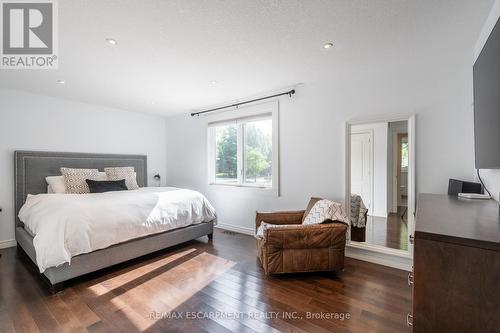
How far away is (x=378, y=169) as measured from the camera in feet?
10.2

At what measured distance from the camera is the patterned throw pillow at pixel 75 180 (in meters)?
3.46

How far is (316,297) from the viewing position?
2.06 m

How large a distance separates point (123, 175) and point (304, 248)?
3.45m

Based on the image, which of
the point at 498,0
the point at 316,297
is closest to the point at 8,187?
the point at 316,297

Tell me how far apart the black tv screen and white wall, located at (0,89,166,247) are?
5.12 metres

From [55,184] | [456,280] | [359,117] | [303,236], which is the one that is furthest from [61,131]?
[456,280]

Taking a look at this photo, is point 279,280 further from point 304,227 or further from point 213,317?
point 213,317

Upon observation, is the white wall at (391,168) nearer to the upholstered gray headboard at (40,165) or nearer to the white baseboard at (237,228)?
the white baseboard at (237,228)

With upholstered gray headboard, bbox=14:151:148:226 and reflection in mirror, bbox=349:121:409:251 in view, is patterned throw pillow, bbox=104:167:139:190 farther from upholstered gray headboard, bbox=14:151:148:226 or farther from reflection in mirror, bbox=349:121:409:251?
reflection in mirror, bbox=349:121:409:251

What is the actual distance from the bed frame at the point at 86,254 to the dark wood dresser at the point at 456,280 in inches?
109

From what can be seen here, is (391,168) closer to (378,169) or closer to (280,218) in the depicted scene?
(378,169)

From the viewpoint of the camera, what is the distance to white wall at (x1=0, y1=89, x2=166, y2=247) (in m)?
3.33

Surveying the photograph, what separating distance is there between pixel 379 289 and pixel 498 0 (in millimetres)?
2438

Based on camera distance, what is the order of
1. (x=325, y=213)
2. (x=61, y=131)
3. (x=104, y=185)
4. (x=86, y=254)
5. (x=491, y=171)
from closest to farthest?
(x=491, y=171) → (x=86, y=254) → (x=325, y=213) → (x=104, y=185) → (x=61, y=131)
